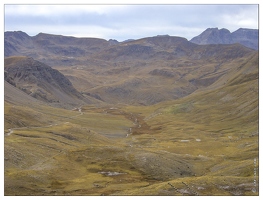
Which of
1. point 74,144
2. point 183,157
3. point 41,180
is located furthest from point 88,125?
point 41,180

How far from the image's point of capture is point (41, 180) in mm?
72688

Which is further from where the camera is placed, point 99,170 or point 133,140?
point 133,140

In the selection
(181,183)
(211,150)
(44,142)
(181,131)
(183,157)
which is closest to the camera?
(181,183)

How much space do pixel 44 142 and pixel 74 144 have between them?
1543cm

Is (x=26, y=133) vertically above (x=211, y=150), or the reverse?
(x=26, y=133)

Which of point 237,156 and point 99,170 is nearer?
point 99,170

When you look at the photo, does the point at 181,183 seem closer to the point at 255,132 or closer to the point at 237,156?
the point at 237,156

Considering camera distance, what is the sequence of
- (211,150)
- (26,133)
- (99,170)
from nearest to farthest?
(99,170)
(26,133)
(211,150)

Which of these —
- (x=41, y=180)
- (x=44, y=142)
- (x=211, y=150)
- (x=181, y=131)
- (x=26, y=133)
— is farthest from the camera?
(x=181, y=131)

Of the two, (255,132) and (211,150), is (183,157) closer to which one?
(211,150)

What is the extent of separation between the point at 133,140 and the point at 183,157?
66.2 m

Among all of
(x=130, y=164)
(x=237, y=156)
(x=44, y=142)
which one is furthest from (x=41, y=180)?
(x=237, y=156)

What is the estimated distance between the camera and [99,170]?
87.7m

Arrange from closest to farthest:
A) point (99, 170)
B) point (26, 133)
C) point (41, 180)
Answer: point (41, 180), point (99, 170), point (26, 133)
